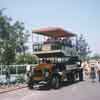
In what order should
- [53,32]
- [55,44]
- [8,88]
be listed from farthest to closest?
[53,32] → [55,44] → [8,88]

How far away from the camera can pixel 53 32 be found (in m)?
24.6

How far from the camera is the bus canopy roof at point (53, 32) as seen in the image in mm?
23677

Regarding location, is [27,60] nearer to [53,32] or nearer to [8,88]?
[53,32]

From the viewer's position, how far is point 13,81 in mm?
21297

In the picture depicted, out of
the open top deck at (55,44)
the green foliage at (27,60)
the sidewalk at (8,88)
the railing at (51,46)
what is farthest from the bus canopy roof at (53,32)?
the green foliage at (27,60)

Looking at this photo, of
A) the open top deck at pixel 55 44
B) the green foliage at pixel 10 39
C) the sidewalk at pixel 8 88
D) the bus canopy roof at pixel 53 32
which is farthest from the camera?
the green foliage at pixel 10 39

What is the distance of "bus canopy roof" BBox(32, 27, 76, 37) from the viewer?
932 inches

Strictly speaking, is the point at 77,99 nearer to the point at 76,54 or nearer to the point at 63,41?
the point at 63,41

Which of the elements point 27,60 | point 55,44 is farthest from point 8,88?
point 27,60

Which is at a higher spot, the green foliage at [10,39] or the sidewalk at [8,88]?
the green foliage at [10,39]

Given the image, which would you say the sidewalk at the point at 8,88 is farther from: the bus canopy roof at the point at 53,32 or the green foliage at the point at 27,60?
the green foliage at the point at 27,60

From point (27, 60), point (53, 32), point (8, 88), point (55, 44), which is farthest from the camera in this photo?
point (27, 60)

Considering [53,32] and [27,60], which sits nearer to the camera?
[53,32]

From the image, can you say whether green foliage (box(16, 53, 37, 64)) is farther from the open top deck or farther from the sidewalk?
the sidewalk
